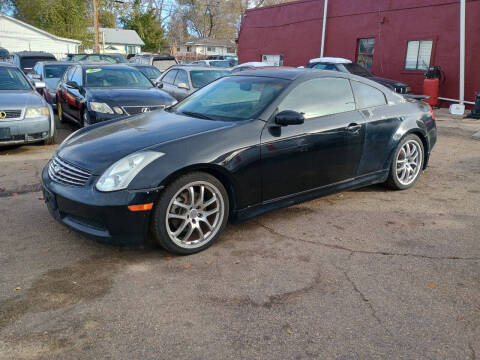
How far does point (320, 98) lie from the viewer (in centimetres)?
450

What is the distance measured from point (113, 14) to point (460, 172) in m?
63.7

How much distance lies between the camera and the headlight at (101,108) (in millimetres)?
7871

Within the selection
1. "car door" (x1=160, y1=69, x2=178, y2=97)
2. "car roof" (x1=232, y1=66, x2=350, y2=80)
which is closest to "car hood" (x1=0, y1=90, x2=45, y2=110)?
"car door" (x1=160, y1=69, x2=178, y2=97)

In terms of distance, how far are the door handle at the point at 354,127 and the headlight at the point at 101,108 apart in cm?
485

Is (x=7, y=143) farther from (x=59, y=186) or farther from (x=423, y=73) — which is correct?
(x=423, y=73)

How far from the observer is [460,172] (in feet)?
21.5

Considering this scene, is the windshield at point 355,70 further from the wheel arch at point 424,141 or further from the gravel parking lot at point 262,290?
the gravel parking lot at point 262,290

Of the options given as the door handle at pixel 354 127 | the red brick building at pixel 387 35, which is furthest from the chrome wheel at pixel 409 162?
the red brick building at pixel 387 35

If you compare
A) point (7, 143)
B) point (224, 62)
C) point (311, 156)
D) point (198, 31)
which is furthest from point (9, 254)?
point (198, 31)

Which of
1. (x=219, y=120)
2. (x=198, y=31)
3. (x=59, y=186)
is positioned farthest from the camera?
(x=198, y=31)

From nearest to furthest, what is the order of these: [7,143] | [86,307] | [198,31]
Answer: [86,307] → [7,143] → [198,31]

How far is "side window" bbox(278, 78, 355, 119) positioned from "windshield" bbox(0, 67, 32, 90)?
6.22 meters

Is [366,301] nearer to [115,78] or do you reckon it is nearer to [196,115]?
[196,115]

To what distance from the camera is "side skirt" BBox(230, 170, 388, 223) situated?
3.93m
